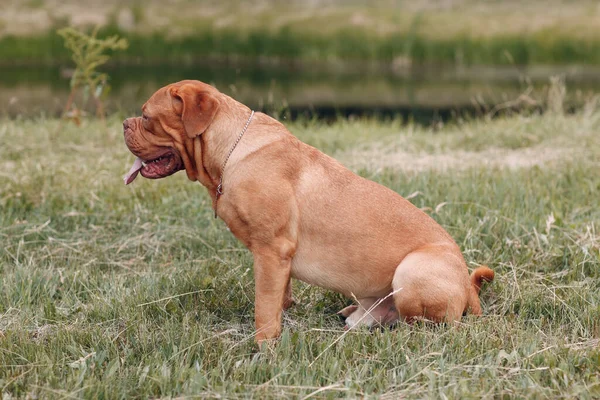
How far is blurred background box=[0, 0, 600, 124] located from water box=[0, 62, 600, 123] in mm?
57

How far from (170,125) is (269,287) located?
106 centimetres

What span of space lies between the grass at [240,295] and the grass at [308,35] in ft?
40.5

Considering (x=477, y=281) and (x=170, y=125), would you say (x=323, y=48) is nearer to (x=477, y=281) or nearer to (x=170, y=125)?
(x=477, y=281)

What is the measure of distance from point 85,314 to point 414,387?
6.79 ft

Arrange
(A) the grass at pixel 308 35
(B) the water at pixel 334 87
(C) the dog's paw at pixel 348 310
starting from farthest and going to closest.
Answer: (A) the grass at pixel 308 35 < (B) the water at pixel 334 87 < (C) the dog's paw at pixel 348 310

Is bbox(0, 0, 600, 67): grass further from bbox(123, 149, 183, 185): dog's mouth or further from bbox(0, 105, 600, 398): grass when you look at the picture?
bbox(123, 149, 183, 185): dog's mouth

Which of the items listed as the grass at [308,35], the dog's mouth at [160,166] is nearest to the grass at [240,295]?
the dog's mouth at [160,166]

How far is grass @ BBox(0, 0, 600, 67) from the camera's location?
20281 millimetres

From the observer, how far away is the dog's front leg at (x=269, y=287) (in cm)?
412

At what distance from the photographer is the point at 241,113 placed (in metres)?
4.34

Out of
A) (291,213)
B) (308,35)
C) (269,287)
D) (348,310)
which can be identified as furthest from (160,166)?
(308,35)

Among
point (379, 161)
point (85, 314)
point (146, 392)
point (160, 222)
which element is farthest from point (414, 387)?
point (379, 161)

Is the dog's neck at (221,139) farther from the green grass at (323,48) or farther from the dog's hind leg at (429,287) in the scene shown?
the green grass at (323,48)

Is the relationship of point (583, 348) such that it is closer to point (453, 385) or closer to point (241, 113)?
point (453, 385)
